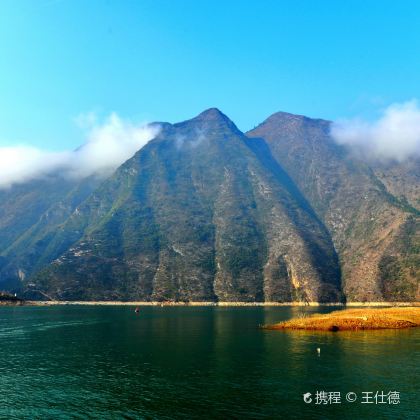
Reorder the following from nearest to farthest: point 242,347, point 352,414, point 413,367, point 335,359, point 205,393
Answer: point 352,414 → point 205,393 → point 413,367 → point 335,359 → point 242,347

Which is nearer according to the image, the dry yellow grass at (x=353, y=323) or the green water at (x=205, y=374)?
the green water at (x=205, y=374)

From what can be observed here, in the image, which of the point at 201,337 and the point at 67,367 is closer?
the point at 67,367

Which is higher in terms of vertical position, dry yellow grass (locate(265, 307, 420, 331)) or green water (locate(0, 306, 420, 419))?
dry yellow grass (locate(265, 307, 420, 331))

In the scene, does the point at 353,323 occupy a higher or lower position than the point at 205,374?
higher

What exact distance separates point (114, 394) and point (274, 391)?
19.5 meters

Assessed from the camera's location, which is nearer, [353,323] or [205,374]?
[205,374]

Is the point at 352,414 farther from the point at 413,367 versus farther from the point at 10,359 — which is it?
the point at 10,359

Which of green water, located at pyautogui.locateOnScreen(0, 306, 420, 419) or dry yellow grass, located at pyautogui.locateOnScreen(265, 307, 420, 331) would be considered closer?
green water, located at pyautogui.locateOnScreen(0, 306, 420, 419)

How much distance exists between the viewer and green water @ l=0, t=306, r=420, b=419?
46.3m

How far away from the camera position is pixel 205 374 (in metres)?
62.4

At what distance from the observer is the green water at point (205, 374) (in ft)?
152

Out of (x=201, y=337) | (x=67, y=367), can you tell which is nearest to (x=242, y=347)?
(x=201, y=337)

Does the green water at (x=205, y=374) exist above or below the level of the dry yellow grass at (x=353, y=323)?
below

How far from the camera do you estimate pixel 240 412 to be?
44719 mm
